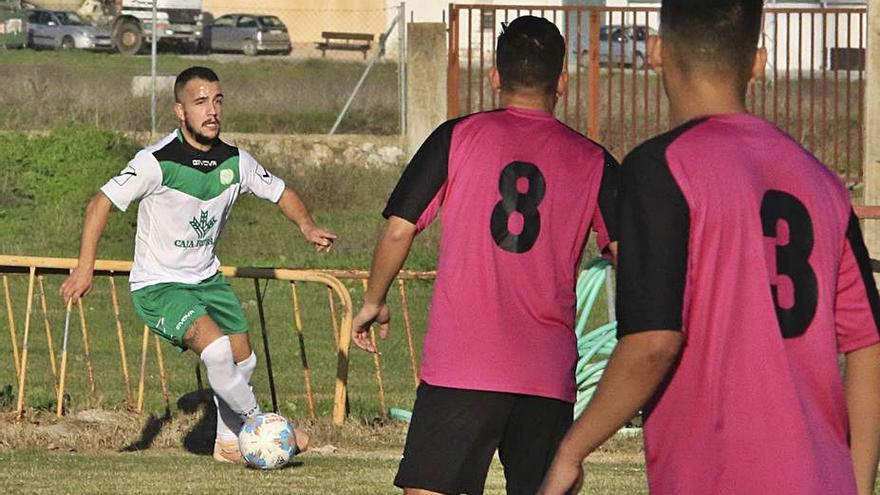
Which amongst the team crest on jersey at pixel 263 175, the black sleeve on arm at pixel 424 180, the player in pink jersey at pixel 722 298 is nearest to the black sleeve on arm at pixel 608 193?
the black sleeve on arm at pixel 424 180

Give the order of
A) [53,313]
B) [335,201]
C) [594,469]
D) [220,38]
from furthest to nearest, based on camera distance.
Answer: [220,38], [335,201], [53,313], [594,469]

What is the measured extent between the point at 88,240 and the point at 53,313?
833cm

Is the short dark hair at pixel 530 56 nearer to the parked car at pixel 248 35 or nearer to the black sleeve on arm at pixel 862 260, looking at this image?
the black sleeve on arm at pixel 862 260

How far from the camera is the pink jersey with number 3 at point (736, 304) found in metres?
3.12

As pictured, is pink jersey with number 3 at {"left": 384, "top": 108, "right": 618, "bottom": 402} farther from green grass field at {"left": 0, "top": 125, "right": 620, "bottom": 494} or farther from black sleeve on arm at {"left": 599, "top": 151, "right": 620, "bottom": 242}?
green grass field at {"left": 0, "top": 125, "right": 620, "bottom": 494}

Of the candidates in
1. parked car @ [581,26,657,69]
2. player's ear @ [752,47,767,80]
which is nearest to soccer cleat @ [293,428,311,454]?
parked car @ [581,26,657,69]

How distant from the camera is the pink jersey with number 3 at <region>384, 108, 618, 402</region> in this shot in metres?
5.23

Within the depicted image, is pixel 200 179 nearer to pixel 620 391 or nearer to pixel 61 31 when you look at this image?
pixel 620 391

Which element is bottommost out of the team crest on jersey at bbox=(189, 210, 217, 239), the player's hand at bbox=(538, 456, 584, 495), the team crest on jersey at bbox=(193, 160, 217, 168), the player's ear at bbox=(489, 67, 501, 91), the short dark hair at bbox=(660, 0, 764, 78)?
the team crest on jersey at bbox=(189, 210, 217, 239)

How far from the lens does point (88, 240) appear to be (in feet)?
26.5

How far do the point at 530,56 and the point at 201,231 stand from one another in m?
3.53

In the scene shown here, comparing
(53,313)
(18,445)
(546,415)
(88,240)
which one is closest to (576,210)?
(546,415)

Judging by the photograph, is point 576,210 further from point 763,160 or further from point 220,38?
point 220,38

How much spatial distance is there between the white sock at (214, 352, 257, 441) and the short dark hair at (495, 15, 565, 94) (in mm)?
3610
